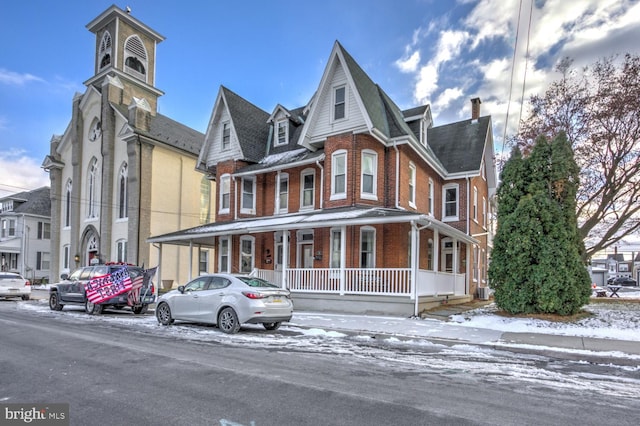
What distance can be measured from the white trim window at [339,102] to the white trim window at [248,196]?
5.96 metres

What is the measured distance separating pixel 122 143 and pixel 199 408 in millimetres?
28734

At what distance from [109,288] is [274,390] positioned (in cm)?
1193

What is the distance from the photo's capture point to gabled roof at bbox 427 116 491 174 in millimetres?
22984

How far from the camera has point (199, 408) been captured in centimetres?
488

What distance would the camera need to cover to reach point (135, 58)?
33844 millimetres

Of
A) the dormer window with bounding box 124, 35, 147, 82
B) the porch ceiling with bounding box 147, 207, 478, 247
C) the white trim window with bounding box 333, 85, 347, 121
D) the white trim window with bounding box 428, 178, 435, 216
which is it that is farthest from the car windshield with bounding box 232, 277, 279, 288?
the dormer window with bounding box 124, 35, 147, 82

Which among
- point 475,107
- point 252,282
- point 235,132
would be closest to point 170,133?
point 235,132

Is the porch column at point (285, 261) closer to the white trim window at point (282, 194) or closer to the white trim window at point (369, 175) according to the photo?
the white trim window at point (282, 194)

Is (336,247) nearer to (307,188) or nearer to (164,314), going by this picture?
(307,188)

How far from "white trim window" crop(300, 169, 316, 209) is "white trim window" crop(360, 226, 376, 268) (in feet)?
11.3

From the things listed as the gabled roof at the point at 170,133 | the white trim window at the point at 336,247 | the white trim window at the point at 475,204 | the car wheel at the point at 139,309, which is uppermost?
the gabled roof at the point at 170,133

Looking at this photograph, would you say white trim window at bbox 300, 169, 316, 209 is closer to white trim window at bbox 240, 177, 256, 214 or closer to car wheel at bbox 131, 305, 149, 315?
white trim window at bbox 240, 177, 256, 214

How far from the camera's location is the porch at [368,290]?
579 inches

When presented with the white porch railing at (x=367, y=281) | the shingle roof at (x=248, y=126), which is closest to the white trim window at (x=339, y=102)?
the shingle roof at (x=248, y=126)
